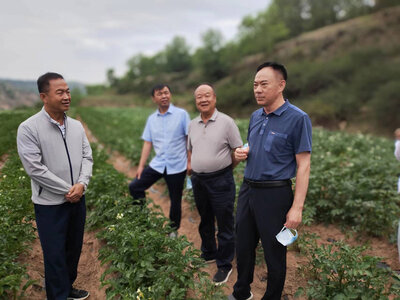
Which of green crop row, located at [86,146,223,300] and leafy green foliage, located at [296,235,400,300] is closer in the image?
leafy green foliage, located at [296,235,400,300]

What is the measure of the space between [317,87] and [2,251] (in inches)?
1250

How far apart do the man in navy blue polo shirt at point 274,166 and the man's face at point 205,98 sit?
69 centimetres

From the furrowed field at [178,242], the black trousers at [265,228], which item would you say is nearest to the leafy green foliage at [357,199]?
the furrowed field at [178,242]

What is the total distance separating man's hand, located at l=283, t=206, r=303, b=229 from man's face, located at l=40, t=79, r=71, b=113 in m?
2.12

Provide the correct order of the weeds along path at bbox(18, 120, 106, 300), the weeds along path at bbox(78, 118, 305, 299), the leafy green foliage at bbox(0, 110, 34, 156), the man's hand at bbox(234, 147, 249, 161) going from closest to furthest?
1. the man's hand at bbox(234, 147, 249, 161)
2. the weeds along path at bbox(18, 120, 106, 300)
3. the weeds along path at bbox(78, 118, 305, 299)
4. the leafy green foliage at bbox(0, 110, 34, 156)

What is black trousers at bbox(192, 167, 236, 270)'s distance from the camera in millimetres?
3260

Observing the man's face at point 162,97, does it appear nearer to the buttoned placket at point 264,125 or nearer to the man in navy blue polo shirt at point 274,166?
the man in navy blue polo shirt at point 274,166

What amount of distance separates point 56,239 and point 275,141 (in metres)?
2.07

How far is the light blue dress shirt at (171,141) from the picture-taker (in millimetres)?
4008

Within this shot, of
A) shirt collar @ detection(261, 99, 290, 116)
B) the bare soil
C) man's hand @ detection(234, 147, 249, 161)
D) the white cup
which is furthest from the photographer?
the bare soil

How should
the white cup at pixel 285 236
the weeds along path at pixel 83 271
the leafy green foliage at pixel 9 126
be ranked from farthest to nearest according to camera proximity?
the leafy green foliage at pixel 9 126, the weeds along path at pixel 83 271, the white cup at pixel 285 236

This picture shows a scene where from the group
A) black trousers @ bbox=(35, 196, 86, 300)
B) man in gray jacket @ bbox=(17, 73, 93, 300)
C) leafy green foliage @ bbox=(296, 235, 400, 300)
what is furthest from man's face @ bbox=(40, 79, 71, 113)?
leafy green foliage @ bbox=(296, 235, 400, 300)

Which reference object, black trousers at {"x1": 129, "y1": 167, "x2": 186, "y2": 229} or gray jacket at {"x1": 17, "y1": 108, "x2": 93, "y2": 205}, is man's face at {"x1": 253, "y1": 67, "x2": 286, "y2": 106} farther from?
black trousers at {"x1": 129, "y1": 167, "x2": 186, "y2": 229}

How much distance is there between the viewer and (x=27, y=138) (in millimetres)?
2395
